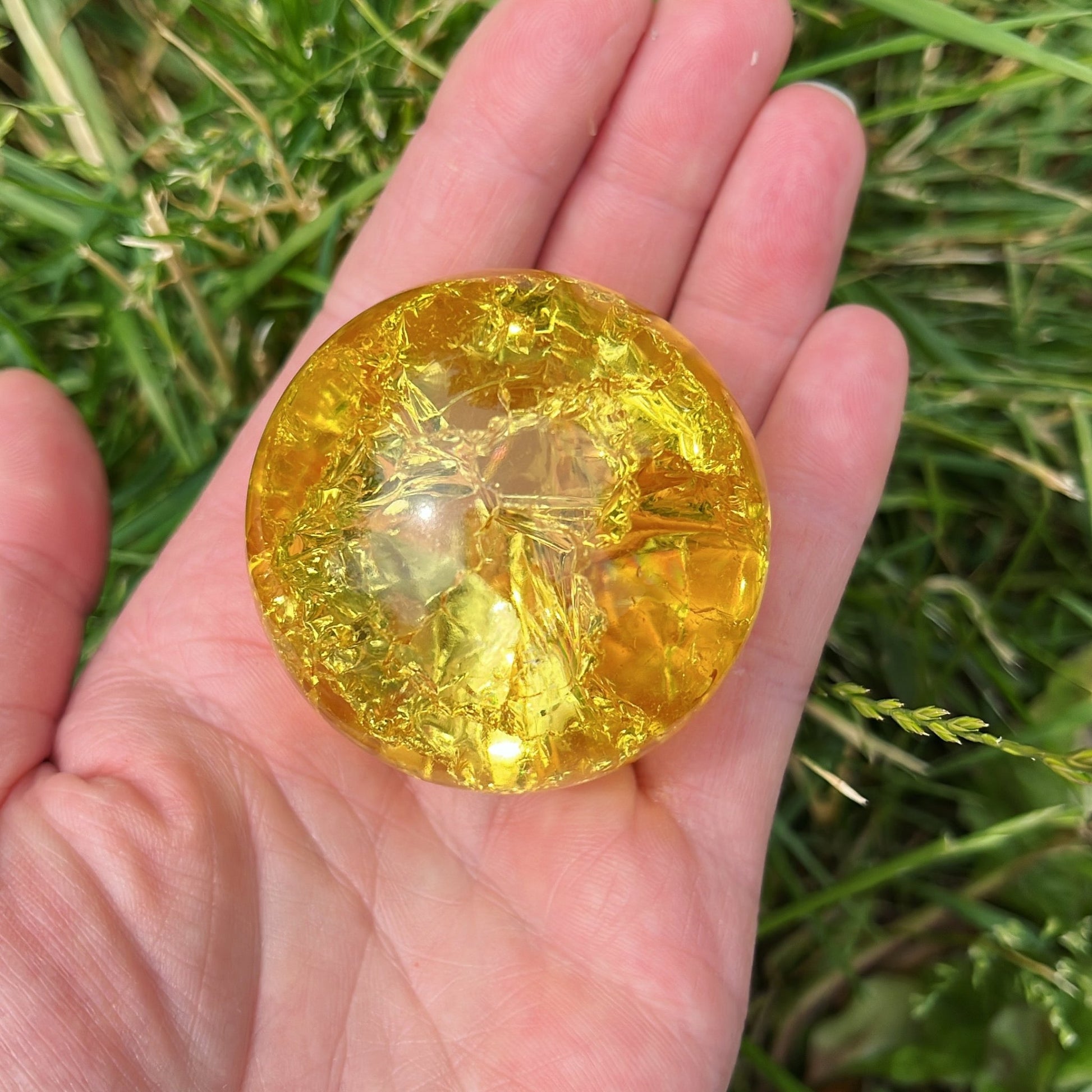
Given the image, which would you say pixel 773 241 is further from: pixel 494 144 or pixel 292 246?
pixel 292 246

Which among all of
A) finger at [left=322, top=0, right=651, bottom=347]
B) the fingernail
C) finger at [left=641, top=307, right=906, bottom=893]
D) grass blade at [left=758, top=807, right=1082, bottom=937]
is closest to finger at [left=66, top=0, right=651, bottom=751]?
finger at [left=322, top=0, right=651, bottom=347]

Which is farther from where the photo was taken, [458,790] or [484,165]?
[484,165]

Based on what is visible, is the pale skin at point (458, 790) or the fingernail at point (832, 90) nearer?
the pale skin at point (458, 790)

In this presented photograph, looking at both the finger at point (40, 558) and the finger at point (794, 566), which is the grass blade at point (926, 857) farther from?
the finger at point (40, 558)

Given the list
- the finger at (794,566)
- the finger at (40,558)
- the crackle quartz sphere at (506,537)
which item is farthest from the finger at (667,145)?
the finger at (40,558)

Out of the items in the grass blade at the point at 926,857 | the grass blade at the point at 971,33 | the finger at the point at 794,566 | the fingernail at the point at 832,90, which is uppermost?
the grass blade at the point at 971,33

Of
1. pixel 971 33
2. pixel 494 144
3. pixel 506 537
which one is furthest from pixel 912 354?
pixel 506 537
